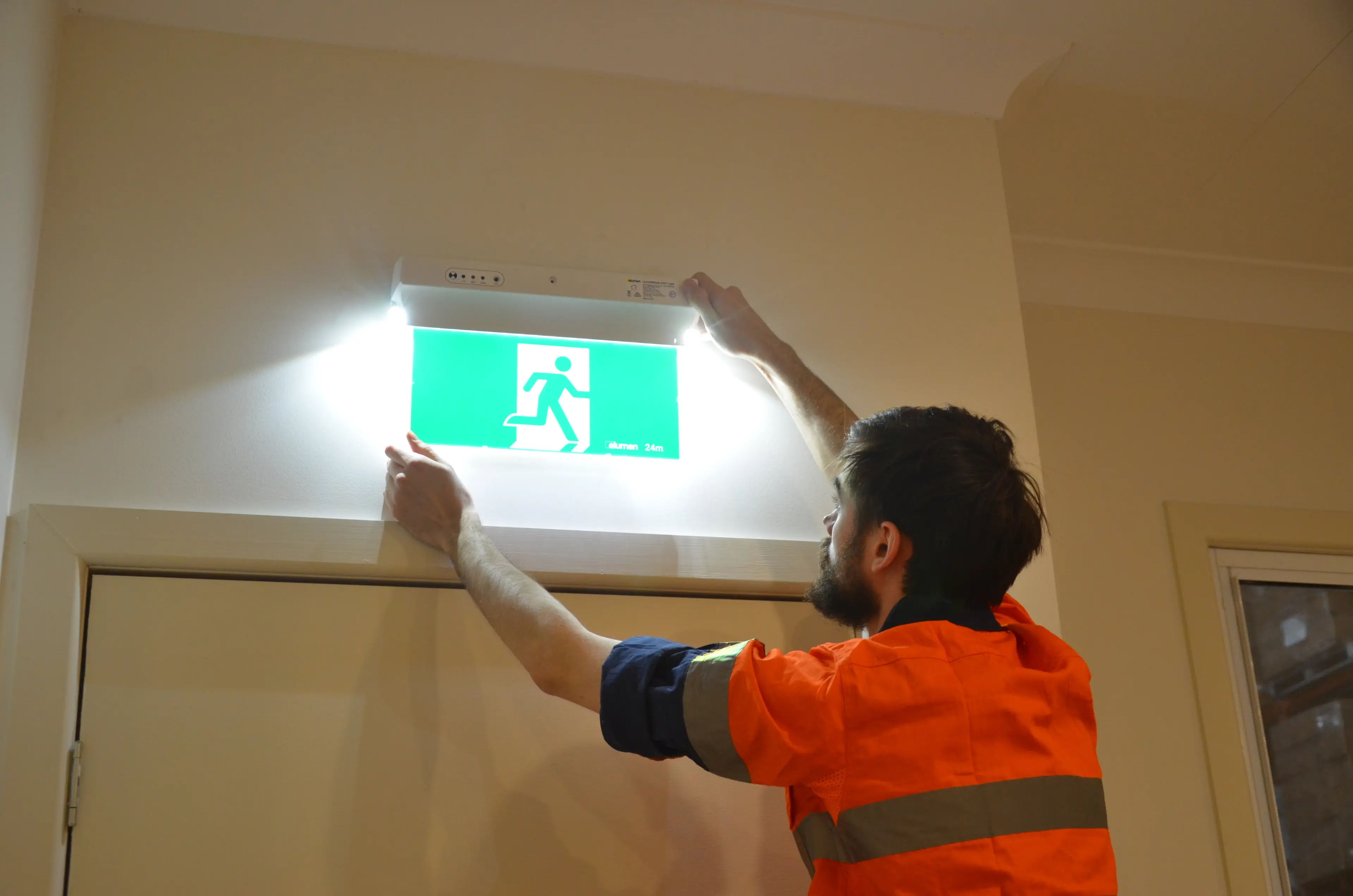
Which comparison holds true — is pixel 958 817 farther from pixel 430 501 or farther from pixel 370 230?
pixel 370 230

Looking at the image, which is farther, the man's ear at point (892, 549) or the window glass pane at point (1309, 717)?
the window glass pane at point (1309, 717)

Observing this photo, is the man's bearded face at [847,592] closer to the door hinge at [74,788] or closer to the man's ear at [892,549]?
the man's ear at [892,549]

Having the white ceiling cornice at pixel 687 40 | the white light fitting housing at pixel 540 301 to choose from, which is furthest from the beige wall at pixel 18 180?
the white light fitting housing at pixel 540 301

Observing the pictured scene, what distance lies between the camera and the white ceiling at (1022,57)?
1.77 m

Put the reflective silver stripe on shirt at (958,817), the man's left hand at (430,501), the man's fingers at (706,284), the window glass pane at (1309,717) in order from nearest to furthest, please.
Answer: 1. the reflective silver stripe on shirt at (958,817)
2. the man's left hand at (430,501)
3. the man's fingers at (706,284)
4. the window glass pane at (1309,717)

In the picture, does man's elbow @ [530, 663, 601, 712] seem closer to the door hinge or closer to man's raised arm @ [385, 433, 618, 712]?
man's raised arm @ [385, 433, 618, 712]

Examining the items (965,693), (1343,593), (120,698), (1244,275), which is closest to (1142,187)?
(1244,275)

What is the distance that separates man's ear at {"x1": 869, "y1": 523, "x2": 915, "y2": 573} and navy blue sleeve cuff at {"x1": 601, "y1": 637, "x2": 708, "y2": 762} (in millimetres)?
242

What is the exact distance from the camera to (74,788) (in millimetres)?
1341

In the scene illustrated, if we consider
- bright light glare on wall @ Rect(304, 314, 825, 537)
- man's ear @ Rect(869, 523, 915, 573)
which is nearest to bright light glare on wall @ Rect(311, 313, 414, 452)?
bright light glare on wall @ Rect(304, 314, 825, 537)

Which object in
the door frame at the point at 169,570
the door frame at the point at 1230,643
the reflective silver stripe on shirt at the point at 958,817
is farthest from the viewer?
the door frame at the point at 1230,643

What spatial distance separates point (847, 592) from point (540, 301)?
0.62 meters

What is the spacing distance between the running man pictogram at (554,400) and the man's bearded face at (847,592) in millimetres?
435

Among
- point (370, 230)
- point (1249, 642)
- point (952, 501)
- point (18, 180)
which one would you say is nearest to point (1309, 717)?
point (1249, 642)
